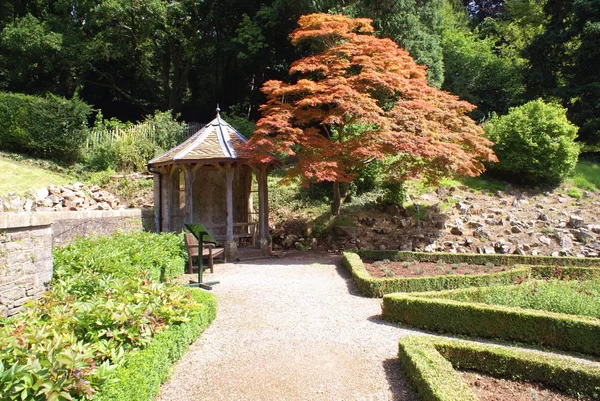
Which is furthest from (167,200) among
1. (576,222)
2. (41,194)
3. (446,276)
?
(576,222)

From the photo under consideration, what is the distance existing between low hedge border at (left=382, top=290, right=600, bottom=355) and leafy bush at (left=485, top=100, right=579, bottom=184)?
38.0 ft

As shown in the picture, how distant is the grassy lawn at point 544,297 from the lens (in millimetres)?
6109

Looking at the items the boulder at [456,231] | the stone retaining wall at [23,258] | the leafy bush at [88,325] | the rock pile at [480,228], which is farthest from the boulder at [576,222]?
the stone retaining wall at [23,258]

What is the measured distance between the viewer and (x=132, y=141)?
53.7ft

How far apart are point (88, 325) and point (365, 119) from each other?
8.23 metres

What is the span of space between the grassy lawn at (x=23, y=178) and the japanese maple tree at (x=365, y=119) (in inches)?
296

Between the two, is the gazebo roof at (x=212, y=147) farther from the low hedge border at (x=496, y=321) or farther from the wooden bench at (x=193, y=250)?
the low hedge border at (x=496, y=321)

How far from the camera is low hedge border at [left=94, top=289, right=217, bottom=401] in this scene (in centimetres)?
324

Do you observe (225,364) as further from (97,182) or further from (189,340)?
(97,182)

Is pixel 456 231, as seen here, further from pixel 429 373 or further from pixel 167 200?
pixel 429 373

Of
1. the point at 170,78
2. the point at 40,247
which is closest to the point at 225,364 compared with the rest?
the point at 40,247

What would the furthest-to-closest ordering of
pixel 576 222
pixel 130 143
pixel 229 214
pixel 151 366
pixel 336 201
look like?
pixel 130 143 → pixel 336 201 → pixel 576 222 → pixel 229 214 → pixel 151 366

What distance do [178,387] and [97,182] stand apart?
12481mm

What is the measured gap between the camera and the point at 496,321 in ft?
18.9
